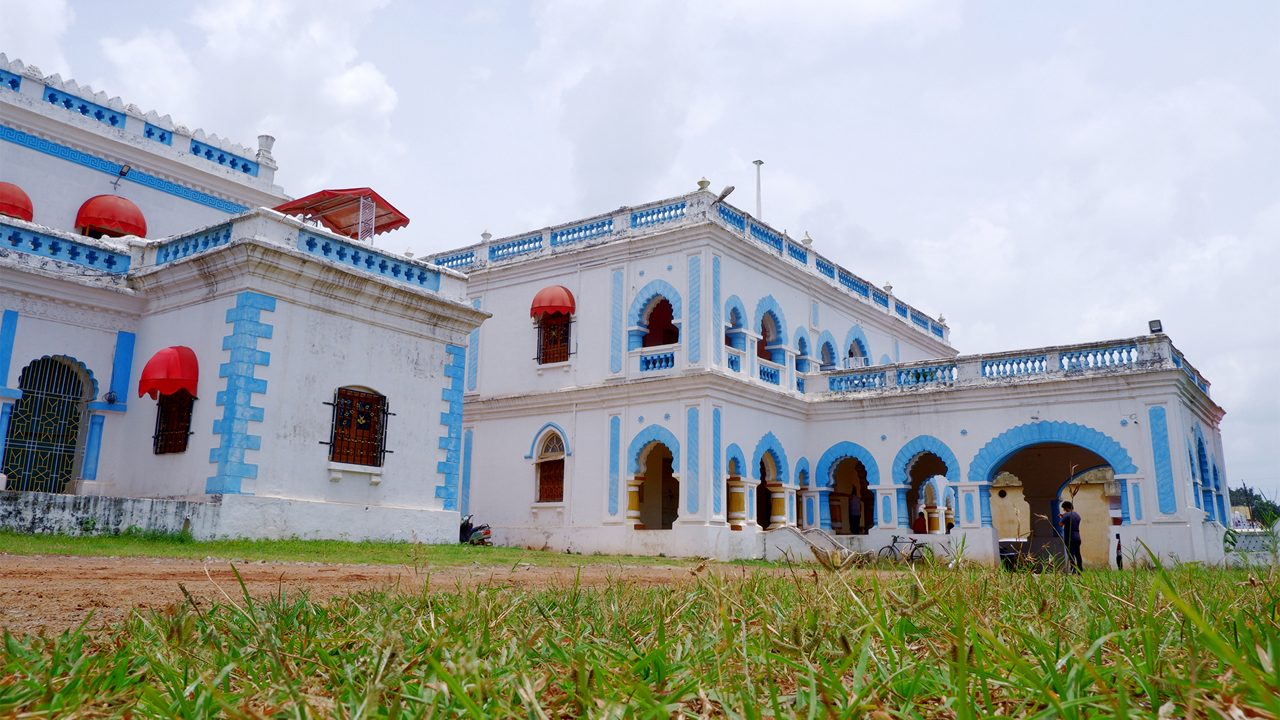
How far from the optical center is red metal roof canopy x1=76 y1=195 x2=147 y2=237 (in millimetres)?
14992

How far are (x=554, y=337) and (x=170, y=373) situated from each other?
949cm

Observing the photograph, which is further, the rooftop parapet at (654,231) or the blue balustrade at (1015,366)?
the rooftop parapet at (654,231)

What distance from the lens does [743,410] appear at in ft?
61.1

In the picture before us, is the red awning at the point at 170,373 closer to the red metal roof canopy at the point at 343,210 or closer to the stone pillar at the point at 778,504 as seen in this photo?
the red metal roof canopy at the point at 343,210

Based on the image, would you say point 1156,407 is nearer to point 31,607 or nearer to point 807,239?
point 807,239

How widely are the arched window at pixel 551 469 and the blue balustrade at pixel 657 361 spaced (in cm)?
256

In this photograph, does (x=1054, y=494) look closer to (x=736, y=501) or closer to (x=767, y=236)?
(x=736, y=501)

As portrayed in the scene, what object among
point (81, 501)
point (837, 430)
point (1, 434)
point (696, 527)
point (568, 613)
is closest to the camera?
point (568, 613)

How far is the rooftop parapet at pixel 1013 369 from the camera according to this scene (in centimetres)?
1675

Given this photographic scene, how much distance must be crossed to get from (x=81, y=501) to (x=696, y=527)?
411 inches

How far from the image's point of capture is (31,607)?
4055 mm

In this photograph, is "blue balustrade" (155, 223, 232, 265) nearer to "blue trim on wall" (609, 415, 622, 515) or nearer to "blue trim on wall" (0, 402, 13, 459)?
"blue trim on wall" (0, 402, 13, 459)

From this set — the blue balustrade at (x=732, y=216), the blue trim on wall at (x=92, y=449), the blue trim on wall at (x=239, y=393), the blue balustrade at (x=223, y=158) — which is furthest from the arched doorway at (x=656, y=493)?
the blue trim on wall at (x=92, y=449)

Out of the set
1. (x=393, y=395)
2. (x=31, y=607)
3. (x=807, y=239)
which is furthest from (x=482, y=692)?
(x=807, y=239)
